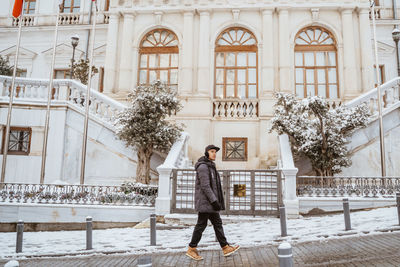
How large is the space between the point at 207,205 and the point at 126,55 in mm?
13408

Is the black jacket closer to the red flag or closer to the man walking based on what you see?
the man walking

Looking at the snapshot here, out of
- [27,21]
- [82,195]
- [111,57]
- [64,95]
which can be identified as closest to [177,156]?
[82,195]

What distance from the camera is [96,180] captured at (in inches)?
540

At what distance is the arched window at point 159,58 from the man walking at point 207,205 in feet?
39.5

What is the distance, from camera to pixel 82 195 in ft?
34.0

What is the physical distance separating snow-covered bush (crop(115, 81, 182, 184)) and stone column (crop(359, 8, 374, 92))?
945 cm

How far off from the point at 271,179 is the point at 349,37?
34.4 feet

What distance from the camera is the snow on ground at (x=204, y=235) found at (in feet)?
23.0

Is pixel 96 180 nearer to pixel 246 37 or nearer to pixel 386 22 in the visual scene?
pixel 246 37

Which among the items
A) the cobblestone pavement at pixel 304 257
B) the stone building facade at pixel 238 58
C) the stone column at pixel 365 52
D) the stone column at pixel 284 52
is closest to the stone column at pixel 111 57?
the stone building facade at pixel 238 58

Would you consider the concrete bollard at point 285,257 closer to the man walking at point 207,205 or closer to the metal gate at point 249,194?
the man walking at point 207,205

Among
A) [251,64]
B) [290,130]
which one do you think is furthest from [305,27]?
[290,130]

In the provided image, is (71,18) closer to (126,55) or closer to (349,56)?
(126,55)

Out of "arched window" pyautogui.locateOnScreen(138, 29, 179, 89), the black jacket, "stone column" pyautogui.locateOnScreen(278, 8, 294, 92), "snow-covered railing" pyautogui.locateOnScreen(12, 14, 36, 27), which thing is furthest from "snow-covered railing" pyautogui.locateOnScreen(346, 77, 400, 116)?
"snow-covered railing" pyautogui.locateOnScreen(12, 14, 36, 27)
